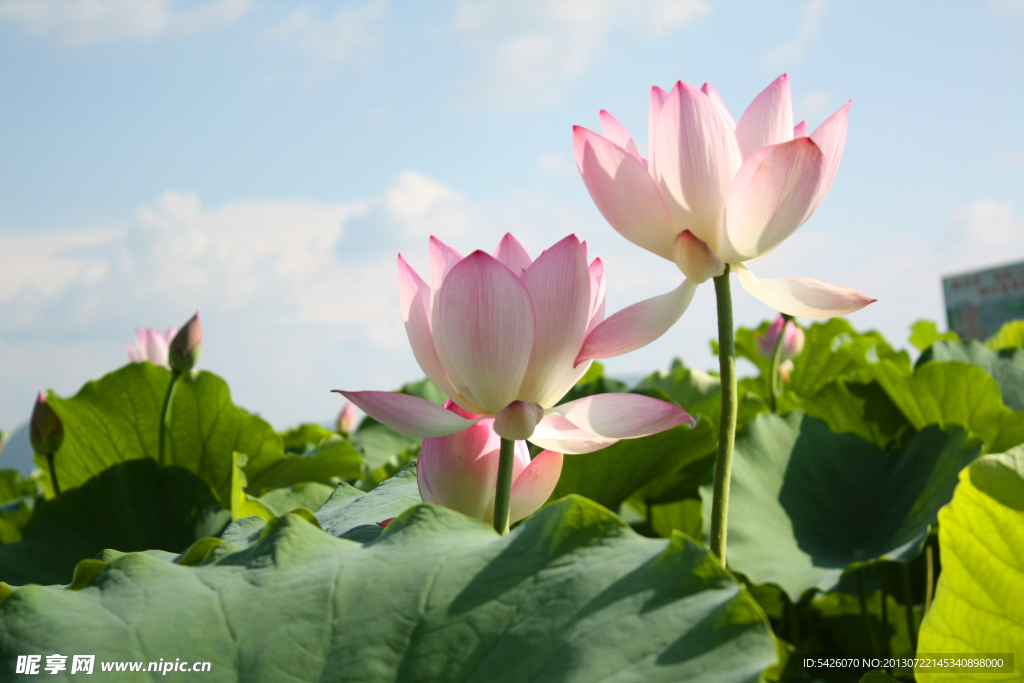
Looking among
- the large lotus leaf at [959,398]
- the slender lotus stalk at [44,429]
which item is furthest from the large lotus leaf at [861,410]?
the slender lotus stalk at [44,429]

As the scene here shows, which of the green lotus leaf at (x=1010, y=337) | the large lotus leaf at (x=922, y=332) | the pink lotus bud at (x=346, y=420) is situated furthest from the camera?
the large lotus leaf at (x=922, y=332)

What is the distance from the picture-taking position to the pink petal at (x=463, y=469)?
0.45 m

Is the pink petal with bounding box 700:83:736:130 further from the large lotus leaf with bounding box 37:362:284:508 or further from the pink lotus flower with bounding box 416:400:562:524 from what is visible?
the large lotus leaf with bounding box 37:362:284:508

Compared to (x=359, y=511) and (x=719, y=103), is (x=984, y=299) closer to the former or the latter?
(x=719, y=103)

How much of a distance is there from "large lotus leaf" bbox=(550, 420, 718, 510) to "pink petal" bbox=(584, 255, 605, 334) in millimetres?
671

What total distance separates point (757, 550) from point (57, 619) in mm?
1091

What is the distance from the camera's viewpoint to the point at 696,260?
1.49 feet

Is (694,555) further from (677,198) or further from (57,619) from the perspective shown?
(57,619)

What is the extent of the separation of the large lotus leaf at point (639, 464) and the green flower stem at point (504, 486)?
0.70m

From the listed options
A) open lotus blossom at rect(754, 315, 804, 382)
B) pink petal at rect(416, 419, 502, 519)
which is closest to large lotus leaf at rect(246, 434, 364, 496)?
pink petal at rect(416, 419, 502, 519)

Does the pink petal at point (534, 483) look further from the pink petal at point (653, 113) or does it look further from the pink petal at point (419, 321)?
the pink petal at point (653, 113)

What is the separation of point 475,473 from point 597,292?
0.49ft

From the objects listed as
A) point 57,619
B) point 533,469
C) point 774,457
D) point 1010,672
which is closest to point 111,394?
point 57,619

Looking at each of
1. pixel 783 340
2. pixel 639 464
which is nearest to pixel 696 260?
pixel 639 464
